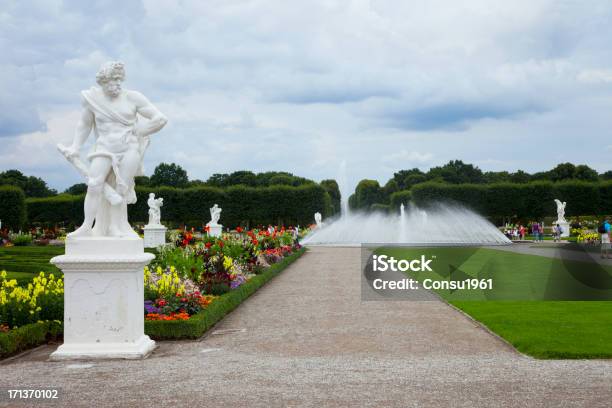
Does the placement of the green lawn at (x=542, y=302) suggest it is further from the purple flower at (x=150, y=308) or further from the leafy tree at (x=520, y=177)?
the leafy tree at (x=520, y=177)

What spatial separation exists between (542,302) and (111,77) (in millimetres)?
8020

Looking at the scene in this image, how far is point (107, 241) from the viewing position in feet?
21.7

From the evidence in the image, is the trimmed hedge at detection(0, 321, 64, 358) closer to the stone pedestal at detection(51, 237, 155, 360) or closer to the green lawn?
the stone pedestal at detection(51, 237, 155, 360)

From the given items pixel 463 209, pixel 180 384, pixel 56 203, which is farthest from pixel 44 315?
pixel 56 203

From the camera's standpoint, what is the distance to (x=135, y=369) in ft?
19.5

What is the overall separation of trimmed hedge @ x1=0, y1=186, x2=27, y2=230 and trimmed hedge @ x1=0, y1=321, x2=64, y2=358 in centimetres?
3842

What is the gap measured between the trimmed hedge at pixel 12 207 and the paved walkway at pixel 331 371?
38120 millimetres

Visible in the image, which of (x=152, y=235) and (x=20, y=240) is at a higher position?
(x=152, y=235)

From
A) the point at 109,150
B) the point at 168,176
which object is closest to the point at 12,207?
the point at 168,176

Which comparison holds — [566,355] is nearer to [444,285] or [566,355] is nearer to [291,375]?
[291,375]

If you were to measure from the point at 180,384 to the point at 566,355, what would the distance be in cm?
407

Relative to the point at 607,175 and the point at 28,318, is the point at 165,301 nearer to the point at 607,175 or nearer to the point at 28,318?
the point at 28,318

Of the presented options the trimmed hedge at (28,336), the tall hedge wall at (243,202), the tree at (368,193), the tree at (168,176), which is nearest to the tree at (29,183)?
the tree at (168,176)

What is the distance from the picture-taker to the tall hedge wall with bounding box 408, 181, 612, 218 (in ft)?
149
